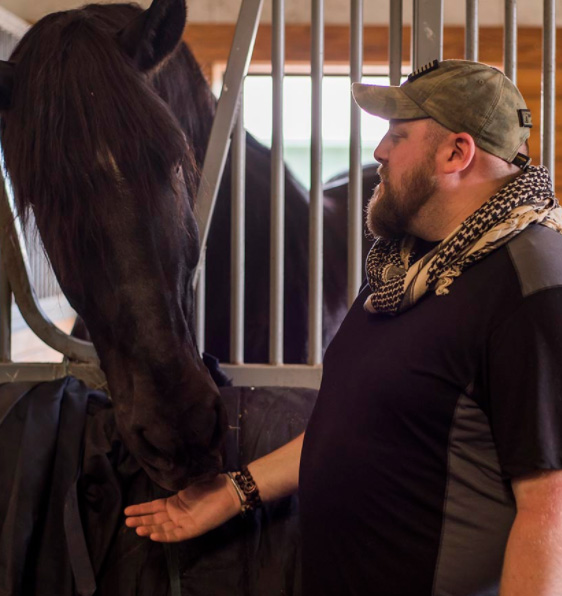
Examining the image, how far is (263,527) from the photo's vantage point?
1.33 m

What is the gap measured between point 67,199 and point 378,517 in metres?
0.64

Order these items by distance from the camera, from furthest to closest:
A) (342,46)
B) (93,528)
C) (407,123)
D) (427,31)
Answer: (342,46), (427,31), (93,528), (407,123)

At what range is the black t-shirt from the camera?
0.81 m

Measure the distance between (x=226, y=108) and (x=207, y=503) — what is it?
81cm

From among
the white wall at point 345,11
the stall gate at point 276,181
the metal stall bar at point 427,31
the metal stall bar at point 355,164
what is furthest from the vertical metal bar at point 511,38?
the white wall at point 345,11

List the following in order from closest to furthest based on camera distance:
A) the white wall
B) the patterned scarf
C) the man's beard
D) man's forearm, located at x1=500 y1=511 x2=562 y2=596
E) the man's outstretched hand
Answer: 1. man's forearm, located at x1=500 y1=511 x2=562 y2=596
2. the patterned scarf
3. the man's beard
4. the man's outstretched hand
5. the white wall

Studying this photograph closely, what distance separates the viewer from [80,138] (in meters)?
1.11

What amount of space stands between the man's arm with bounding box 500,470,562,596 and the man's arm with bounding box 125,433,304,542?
1.56 feet

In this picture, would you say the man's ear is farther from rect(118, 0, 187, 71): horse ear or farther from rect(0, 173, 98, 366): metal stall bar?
rect(0, 173, 98, 366): metal stall bar

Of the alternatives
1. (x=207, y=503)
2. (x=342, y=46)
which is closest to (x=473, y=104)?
(x=207, y=503)

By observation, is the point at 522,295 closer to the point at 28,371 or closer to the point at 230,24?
the point at 28,371

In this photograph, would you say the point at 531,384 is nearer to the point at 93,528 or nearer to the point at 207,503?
the point at 207,503

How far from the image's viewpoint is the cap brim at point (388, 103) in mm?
1017

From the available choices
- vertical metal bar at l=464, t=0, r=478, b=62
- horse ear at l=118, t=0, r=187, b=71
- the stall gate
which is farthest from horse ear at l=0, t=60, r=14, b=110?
vertical metal bar at l=464, t=0, r=478, b=62
